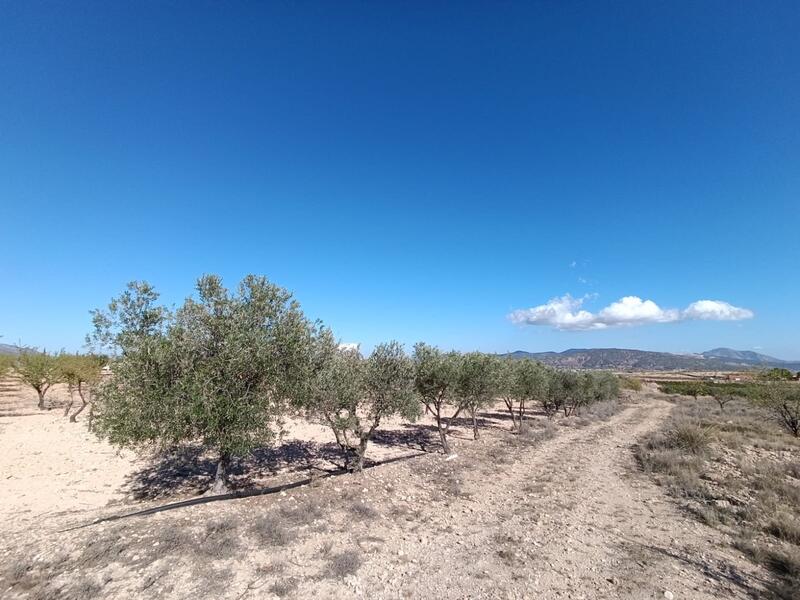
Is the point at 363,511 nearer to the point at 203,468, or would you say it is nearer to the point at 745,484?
the point at 203,468

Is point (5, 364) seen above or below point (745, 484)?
above

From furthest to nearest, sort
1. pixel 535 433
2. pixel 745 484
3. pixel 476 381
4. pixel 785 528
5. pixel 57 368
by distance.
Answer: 1. pixel 57 368
2. pixel 535 433
3. pixel 476 381
4. pixel 745 484
5. pixel 785 528

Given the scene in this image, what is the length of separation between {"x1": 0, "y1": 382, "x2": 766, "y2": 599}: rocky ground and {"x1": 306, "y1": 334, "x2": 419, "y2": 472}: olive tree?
96.3 inches

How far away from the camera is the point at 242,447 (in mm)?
12320

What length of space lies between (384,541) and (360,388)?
8017 mm

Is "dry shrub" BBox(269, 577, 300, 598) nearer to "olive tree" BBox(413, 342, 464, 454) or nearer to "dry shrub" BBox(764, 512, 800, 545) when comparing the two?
"dry shrub" BBox(764, 512, 800, 545)

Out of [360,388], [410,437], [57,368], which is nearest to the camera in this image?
[360,388]

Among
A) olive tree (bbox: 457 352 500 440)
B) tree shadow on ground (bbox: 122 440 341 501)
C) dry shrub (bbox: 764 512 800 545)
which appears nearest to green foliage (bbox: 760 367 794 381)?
olive tree (bbox: 457 352 500 440)

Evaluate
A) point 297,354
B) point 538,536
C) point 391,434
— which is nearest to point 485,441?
point 391,434

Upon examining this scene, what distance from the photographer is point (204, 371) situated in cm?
1183

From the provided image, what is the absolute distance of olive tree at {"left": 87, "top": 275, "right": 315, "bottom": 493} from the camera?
460 inches

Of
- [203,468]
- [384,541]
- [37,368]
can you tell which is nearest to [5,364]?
[37,368]

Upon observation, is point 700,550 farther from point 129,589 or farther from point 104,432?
point 104,432

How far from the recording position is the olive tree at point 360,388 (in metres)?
16.0
